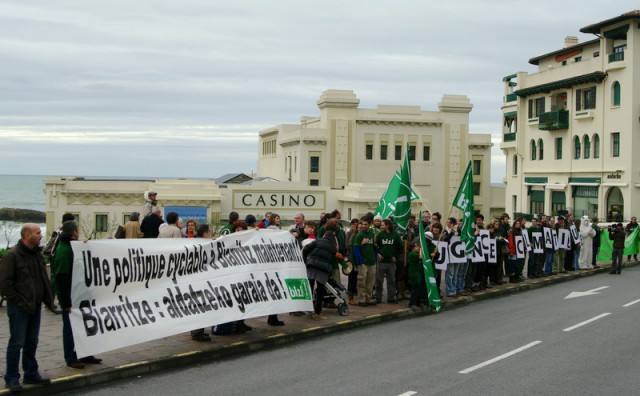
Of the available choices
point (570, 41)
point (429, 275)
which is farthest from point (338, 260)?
point (570, 41)

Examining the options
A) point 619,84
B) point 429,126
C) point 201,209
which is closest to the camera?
point 619,84

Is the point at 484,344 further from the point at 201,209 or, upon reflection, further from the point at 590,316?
the point at 201,209

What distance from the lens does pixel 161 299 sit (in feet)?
38.8

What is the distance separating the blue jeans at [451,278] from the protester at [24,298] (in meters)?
11.3

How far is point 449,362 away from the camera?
11.8m

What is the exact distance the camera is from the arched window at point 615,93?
49.8 meters

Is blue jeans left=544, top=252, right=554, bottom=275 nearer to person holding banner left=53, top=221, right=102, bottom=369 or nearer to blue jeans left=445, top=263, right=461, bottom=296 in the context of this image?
blue jeans left=445, top=263, right=461, bottom=296

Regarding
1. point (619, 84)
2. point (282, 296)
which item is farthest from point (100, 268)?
point (619, 84)

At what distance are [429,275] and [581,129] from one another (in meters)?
39.8

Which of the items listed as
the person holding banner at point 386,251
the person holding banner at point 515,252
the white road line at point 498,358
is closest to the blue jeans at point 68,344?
the white road line at point 498,358

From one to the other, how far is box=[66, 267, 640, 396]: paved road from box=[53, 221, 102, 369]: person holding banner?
786 millimetres

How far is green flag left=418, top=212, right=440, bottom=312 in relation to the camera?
16.9 meters

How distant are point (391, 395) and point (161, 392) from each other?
9.17 ft

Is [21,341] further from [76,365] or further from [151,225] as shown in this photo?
[151,225]
